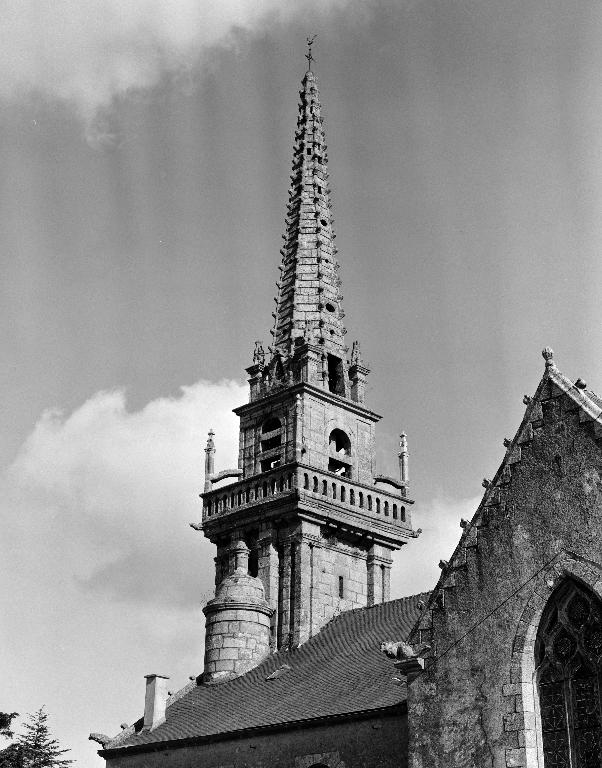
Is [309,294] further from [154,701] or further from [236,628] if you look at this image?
[154,701]

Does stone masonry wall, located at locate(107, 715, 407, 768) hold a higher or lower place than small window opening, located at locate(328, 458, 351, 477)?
lower

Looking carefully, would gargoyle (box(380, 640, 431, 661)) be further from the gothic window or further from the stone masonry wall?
the stone masonry wall

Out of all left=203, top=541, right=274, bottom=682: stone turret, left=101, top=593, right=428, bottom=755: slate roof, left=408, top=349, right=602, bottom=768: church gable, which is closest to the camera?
left=408, top=349, right=602, bottom=768: church gable

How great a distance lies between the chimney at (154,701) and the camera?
105ft

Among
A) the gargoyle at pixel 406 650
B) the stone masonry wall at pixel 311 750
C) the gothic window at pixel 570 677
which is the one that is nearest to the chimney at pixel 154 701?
the stone masonry wall at pixel 311 750

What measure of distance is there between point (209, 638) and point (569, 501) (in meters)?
17.5

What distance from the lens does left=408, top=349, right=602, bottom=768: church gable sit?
19875mm

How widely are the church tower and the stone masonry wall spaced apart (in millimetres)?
5510

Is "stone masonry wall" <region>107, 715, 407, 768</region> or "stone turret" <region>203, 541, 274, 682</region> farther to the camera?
"stone turret" <region>203, 541, 274, 682</region>

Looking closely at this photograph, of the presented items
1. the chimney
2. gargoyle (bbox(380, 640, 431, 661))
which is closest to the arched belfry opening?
the chimney

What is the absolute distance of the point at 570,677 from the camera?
19641 millimetres

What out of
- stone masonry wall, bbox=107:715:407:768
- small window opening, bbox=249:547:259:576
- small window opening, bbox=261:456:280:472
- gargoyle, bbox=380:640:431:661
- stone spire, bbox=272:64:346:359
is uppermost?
stone spire, bbox=272:64:346:359

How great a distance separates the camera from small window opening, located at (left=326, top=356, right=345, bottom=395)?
141 feet

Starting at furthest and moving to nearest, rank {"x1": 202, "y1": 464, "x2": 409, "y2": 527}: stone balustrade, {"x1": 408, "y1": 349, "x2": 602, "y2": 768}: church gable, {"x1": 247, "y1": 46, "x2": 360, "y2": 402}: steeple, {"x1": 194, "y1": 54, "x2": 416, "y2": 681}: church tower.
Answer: {"x1": 247, "y1": 46, "x2": 360, "y2": 402}: steeple, {"x1": 202, "y1": 464, "x2": 409, "y2": 527}: stone balustrade, {"x1": 194, "y1": 54, "x2": 416, "y2": 681}: church tower, {"x1": 408, "y1": 349, "x2": 602, "y2": 768}: church gable
